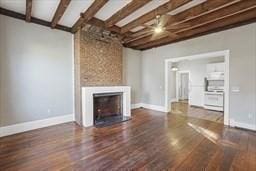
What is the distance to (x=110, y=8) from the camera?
11.7ft

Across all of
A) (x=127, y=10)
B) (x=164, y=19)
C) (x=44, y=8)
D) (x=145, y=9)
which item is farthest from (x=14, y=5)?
(x=164, y=19)

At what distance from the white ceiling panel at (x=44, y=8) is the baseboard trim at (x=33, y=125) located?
3030 millimetres

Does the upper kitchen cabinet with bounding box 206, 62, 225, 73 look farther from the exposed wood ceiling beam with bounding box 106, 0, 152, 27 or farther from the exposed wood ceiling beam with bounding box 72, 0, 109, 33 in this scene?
the exposed wood ceiling beam with bounding box 72, 0, 109, 33

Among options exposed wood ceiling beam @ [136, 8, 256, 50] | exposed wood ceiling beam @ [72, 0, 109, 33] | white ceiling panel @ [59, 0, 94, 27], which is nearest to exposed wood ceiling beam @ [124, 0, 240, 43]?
exposed wood ceiling beam @ [136, 8, 256, 50]

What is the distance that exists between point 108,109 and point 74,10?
333cm

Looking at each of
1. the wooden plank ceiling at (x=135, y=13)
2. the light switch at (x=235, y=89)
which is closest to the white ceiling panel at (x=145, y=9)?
the wooden plank ceiling at (x=135, y=13)

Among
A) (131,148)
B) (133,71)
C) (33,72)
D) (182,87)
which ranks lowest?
(131,148)

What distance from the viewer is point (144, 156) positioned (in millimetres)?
2754

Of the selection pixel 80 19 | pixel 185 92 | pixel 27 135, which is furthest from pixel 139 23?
pixel 185 92

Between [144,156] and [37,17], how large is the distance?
4.57m

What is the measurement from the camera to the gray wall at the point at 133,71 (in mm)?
7027

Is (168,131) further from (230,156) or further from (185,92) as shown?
(185,92)

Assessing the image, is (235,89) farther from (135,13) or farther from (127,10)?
(127,10)

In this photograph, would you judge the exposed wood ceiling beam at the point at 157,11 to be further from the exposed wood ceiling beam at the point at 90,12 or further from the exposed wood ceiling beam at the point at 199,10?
the exposed wood ceiling beam at the point at 90,12
